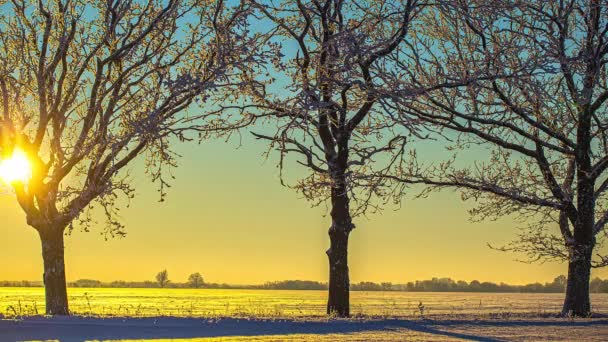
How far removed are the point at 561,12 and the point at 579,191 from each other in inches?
238

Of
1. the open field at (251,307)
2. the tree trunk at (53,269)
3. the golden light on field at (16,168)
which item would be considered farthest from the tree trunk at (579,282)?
the golden light on field at (16,168)

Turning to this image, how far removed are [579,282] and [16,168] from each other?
61.8 feet

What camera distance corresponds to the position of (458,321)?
67.0 ft

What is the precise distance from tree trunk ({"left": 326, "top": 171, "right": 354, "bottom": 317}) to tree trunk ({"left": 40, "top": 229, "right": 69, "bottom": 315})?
8.18m

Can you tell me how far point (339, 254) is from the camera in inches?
968

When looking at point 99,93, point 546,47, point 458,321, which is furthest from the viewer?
point 99,93

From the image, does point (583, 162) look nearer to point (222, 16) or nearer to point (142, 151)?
point (222, 16)

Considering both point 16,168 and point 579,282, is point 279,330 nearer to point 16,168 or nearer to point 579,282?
point 16,168

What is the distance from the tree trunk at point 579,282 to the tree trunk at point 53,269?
53.2ft


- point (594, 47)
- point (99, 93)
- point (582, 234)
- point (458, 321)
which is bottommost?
point (458, 321)

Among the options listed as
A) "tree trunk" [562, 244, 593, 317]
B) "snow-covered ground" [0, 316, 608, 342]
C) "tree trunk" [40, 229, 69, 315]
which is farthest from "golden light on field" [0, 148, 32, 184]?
"tree trunk" [562, 244, 593, 317]

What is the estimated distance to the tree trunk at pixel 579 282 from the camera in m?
26.5

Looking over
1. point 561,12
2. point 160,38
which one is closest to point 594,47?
point 561,12

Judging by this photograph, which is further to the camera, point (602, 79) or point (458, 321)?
point (602, 79)
